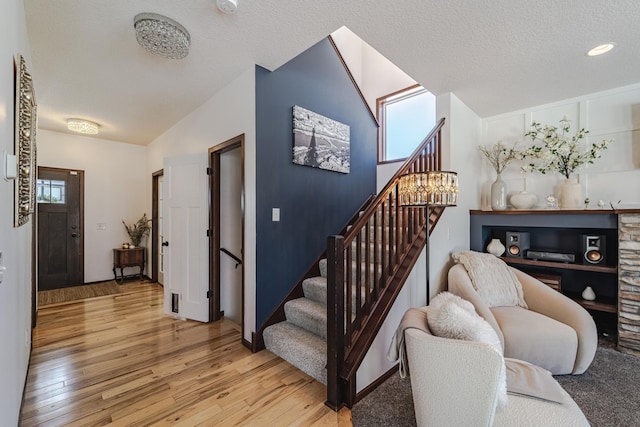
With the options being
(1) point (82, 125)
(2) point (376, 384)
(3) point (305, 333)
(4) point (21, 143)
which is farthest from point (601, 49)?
(1) point (82, 125)

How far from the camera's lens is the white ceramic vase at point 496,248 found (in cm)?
→ 311

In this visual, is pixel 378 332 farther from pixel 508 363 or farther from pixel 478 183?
pixel 478 183

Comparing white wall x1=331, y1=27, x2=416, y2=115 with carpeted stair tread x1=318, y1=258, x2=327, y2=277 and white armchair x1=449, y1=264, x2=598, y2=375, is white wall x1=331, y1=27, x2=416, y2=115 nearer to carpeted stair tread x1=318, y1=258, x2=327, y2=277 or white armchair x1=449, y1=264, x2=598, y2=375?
carpeted stair tread x1=318, y1=258, x2=327, y2=277

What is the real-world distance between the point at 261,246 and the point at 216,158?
4.36 feet

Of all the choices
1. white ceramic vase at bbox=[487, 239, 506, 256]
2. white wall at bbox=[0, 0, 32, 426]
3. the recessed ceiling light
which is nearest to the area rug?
white wall at bbox=[0, 0, 32, 426]

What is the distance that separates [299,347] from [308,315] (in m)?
0.30

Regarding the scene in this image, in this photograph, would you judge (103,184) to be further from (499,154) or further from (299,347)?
(499,154)

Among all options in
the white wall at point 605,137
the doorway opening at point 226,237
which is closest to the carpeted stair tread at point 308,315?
the doorway opening at point 226,237

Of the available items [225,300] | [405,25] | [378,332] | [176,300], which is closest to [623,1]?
[405,25]

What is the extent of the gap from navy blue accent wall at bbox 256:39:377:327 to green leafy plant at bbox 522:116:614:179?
6.98 feet

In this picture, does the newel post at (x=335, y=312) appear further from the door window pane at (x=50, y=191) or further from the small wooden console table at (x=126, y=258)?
the door window pane at (x=50, y=191)

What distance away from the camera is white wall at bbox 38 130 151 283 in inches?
180

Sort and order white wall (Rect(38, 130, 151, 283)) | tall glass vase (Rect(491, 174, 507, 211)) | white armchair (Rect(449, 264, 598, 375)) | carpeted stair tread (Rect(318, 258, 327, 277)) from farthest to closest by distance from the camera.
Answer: white wall (Rect(38, 130, 151, 283)) → tall glass vase (Rect(491, 174, 507, 211)) → carpeted stair tread (Rect(318, 258, 327, 277)) → white armchair (Rect(449, 264, 598, 375))

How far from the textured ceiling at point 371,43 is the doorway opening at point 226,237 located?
86 cm
